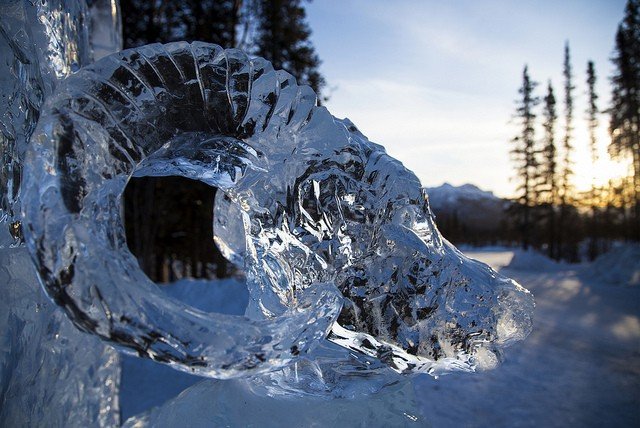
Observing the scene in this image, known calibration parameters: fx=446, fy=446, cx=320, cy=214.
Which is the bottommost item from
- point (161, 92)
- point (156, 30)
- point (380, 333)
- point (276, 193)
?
point (380, 333)

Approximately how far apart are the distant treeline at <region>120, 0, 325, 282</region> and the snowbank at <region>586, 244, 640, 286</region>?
9.49 m

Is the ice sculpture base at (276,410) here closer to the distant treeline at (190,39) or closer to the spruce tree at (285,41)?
the distant treeline at (190,39)

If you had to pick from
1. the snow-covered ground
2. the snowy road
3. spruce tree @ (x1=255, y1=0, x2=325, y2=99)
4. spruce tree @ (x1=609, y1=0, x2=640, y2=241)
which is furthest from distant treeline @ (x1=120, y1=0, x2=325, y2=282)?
spruce tree @ (x1=609, y1=0, x2=640, y2=241)

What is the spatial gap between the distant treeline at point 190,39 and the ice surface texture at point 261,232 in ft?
31.6

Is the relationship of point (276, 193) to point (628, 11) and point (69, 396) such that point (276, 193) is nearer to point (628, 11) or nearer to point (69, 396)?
point (69, 396)

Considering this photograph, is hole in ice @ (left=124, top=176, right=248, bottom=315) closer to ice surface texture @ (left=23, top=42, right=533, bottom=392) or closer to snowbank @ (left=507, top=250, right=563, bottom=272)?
ice surface texture @ (left=23, top=42, right=533, bottom=392)

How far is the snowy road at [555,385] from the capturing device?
3.36 m

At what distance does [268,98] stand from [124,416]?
328cm

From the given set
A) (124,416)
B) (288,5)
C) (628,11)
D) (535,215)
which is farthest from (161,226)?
(535,215)

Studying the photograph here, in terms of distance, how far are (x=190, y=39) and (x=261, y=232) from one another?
40.7 feet

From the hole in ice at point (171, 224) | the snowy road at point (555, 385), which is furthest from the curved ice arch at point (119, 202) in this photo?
the hole in ice at point (171, 224)

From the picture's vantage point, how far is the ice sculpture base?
997mm

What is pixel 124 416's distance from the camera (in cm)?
332

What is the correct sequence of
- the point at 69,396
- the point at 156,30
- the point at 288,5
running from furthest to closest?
the point at 288,5 → the point at 156,30 → the point at 69,396
